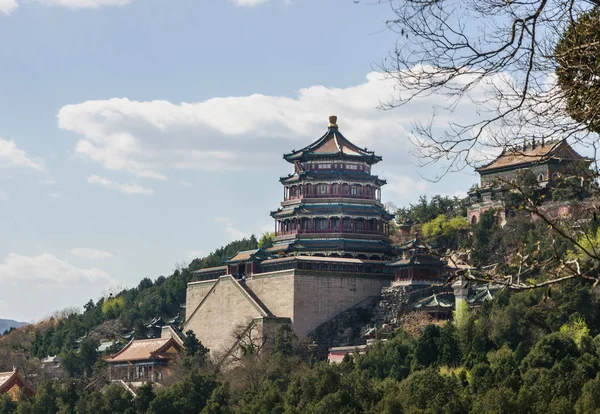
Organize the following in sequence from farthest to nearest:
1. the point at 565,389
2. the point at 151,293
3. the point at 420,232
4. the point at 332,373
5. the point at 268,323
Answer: the point at 151,293
the point at 420,232
the point at 268,323
the point at 332,373
the point at 565,389

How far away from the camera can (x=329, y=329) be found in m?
81.6

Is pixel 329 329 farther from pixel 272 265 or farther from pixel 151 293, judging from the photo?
pixel 151 293

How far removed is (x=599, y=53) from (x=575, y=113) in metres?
1.04

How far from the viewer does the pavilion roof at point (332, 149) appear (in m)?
88.1

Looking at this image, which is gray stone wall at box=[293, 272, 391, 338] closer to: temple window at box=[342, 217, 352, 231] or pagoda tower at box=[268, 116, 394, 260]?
pagoda tower at box=[268, 116, 394, 260]

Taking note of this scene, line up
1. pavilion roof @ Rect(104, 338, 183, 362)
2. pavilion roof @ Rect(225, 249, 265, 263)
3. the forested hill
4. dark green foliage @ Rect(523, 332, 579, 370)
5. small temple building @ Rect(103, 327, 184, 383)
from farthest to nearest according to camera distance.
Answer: the forested hill, pavilion roof @ Rect(225, 249, 265, 263), pavilion roof @ Rect(104, 338, 183, 362), small temple building @ Rect(103, 327, 184, 383), dark green foliage @ Rect(523, 332, 579, 370)

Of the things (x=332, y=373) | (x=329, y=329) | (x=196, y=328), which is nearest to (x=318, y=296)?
(x=329, y=329)

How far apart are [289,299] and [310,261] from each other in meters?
2.95

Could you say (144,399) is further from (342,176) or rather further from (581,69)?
(581,69)

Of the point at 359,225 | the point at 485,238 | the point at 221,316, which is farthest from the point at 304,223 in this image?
the point at 485,238

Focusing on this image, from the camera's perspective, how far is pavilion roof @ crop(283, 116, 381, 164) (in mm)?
88125

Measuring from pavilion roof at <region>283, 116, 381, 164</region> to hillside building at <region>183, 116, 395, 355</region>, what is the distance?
7 cm

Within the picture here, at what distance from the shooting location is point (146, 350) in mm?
83812

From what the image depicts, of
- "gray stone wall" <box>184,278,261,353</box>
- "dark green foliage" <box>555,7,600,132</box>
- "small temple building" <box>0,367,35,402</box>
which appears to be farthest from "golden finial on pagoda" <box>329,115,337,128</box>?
"dark green foliage" <box>555,7,600,132</box>
